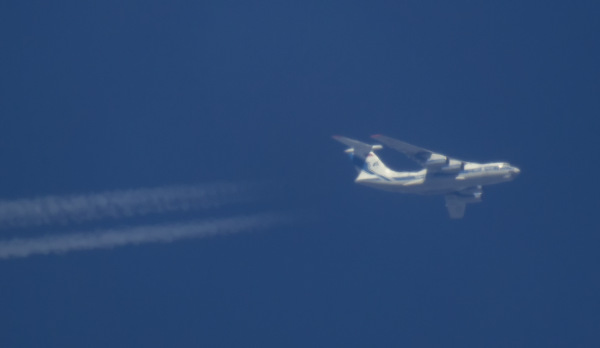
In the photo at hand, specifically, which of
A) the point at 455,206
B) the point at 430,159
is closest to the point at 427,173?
the point at 430,159

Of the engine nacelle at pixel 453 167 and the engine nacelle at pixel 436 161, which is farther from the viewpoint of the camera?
the engine nacelle at pixel 453 167

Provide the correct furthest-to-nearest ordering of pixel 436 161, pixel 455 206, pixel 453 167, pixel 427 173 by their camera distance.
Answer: pixel 455 206 → pixel 427 173 → pixel 453 167 → pixel 436 161

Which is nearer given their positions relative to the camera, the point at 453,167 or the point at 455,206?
the point at 453,167

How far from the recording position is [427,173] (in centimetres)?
Answer: 3788

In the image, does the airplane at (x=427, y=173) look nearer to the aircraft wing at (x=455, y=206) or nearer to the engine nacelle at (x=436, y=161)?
the engine nacelle at (x=436, y=161)

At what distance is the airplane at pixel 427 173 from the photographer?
3734cm

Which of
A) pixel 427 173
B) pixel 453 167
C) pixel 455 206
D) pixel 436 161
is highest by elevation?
pixel 436 161

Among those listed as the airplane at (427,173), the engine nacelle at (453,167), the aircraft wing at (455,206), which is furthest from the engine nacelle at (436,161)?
the aircraft wing at (455,206)

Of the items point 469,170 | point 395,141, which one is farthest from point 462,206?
point 395,141

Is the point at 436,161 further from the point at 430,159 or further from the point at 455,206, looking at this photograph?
the point at 455,206

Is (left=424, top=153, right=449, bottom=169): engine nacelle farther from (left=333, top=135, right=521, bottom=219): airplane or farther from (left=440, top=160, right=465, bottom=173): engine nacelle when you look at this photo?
(left=440, top=160, right=465, bottom=173): engine nacelle

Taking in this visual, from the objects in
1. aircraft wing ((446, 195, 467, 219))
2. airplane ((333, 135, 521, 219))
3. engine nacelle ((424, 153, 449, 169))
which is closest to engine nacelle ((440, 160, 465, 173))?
airplane ((333, 135, 521, 219))

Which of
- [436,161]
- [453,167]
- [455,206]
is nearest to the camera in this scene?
[436,161]

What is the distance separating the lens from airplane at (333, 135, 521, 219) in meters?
37.3
